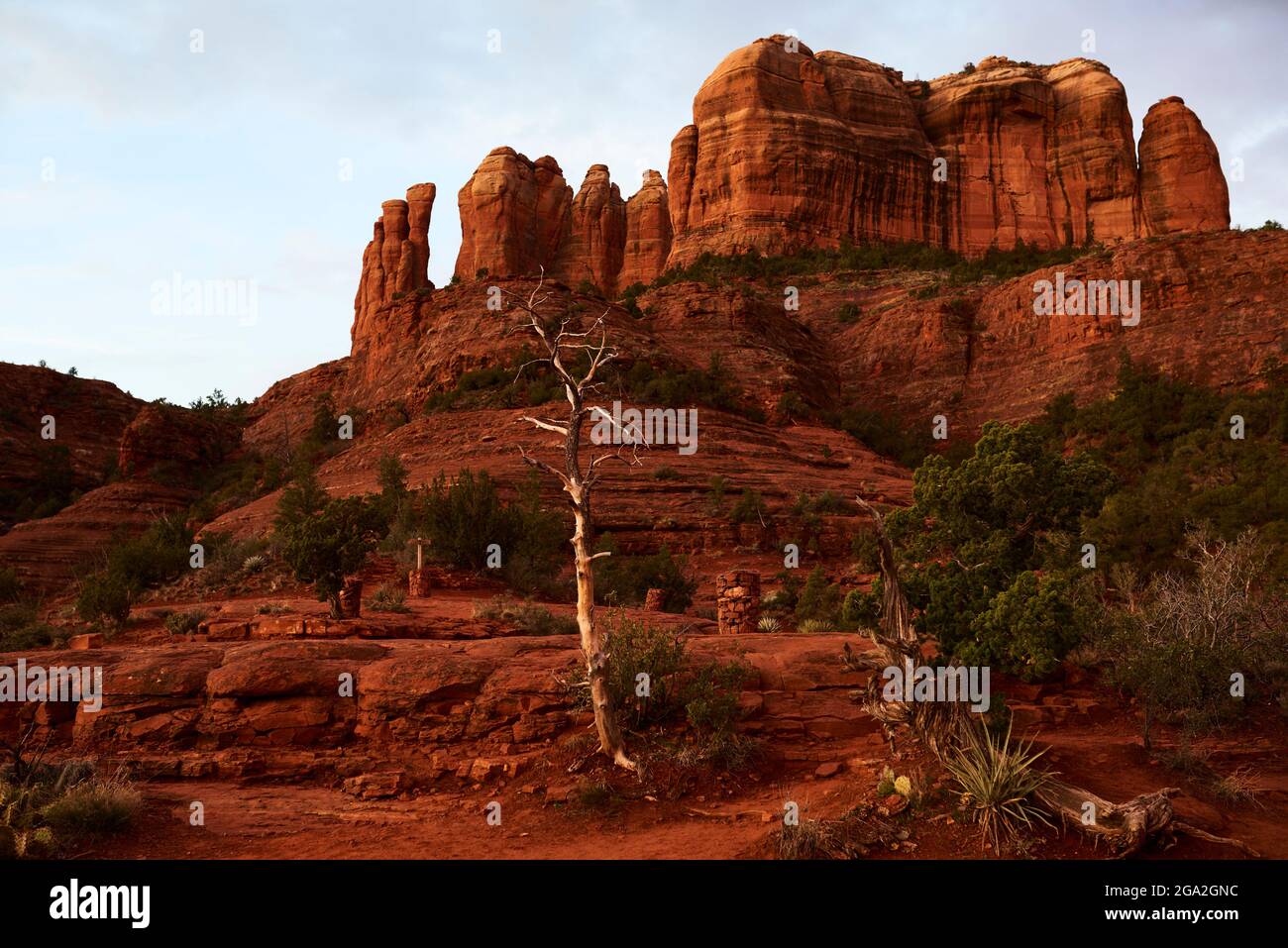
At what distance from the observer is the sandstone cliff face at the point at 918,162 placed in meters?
68.2

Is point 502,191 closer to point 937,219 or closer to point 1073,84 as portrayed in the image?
point 937,219

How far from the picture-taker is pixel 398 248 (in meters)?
78.2

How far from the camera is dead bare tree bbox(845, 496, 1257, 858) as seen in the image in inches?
316

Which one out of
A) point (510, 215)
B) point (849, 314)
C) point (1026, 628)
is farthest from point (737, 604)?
point (510, 215)

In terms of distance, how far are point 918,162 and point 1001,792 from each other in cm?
7119

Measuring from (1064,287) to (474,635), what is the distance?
140 ft

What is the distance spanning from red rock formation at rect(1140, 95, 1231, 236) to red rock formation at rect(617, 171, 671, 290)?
1563 inches

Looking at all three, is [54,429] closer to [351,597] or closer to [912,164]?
[351,597]

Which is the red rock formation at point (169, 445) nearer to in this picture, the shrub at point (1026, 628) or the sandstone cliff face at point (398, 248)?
the sandstone cliff face at point (398, 248)

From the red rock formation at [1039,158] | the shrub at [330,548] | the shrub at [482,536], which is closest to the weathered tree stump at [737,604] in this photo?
the shrub at [482,536]

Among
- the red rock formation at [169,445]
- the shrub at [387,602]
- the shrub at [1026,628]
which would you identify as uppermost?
the red rock formation at [169,445]

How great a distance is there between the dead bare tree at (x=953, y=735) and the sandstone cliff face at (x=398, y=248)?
72.3 metres

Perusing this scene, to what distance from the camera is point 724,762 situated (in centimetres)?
1052

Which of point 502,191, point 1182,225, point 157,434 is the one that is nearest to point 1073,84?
point 1182,225
